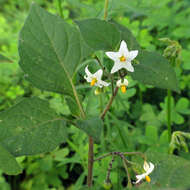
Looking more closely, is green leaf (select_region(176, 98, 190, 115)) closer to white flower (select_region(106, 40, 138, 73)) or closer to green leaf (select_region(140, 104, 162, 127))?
green leaf (select_region(140, 104, 162, 127))

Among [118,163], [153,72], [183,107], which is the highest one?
[153,72]

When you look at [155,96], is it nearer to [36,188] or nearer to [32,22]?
[36,188]

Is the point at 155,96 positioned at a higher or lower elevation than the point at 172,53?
lower

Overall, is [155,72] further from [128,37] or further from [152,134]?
[152,134]

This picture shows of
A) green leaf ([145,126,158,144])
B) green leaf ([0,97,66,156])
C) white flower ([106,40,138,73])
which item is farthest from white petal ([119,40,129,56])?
green leaf ([145,126,158,144])

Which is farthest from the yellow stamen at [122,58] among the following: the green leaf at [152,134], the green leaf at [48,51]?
the green leaf at [152,134]

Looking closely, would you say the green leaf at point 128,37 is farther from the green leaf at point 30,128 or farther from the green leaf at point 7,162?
the green leaf at point 7,162

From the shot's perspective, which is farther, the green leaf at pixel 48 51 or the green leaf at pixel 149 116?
the green leaf at pixel 149 116

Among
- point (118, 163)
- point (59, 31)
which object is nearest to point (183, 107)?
point (118, 163)
